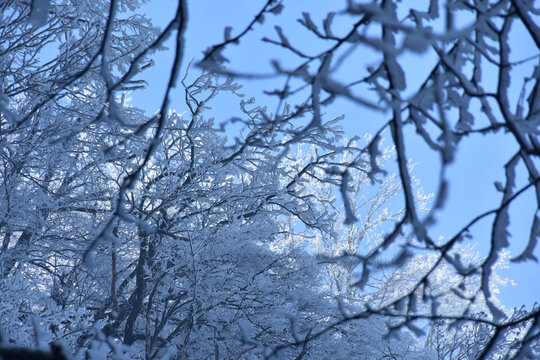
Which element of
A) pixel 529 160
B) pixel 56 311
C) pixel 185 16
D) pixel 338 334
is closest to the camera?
pixel 185 16

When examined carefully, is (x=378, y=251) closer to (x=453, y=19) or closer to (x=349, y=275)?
(x=453, y=19)

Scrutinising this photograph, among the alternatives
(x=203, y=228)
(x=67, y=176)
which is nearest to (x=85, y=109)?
(x=67, y=176)

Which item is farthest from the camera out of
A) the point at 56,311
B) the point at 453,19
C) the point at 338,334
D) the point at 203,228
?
the point at 338,334

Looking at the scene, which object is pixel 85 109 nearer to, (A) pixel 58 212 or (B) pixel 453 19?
(A) pixel 58 212

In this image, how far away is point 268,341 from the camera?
20.6 ft

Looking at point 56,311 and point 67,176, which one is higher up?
point 67,176

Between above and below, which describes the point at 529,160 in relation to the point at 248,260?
below

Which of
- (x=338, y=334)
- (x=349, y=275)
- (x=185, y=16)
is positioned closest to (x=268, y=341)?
(x=338, y=334)

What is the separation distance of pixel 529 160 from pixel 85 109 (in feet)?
19.4

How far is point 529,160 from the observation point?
1368 mm

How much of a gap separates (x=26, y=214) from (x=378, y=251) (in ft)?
19.1

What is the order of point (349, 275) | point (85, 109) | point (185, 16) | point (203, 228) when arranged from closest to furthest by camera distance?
1. point (185, 16)
2. point (203, 228)
3. point (85, 109)
4. point (349, 275)

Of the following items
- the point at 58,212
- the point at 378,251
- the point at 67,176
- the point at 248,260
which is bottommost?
the point at 378,251

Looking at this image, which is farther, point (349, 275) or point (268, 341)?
point (349, 275)
